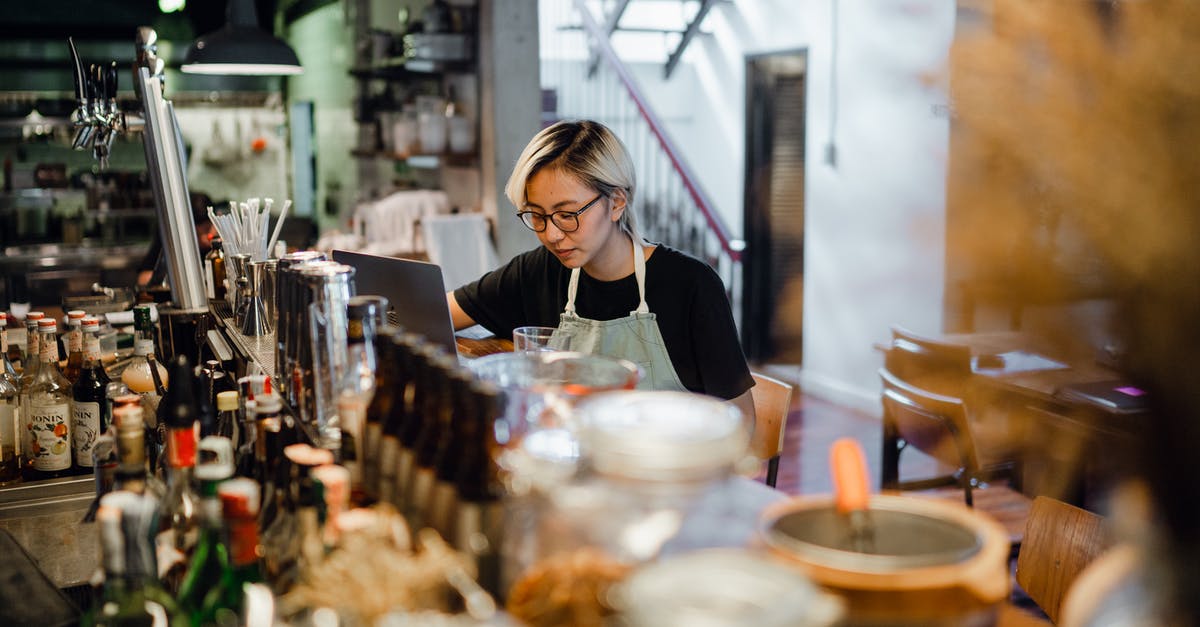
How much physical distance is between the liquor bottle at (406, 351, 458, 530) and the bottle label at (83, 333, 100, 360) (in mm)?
1200

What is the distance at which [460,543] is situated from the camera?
870 millimetres

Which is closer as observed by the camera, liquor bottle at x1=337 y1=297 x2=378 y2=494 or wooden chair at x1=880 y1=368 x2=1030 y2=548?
liquor bottle at x1=337 y1=297 x2=378 y2=494

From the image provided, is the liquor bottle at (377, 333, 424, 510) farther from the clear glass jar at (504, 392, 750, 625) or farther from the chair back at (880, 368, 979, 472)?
the chair back at (880, 368, 979, 472)

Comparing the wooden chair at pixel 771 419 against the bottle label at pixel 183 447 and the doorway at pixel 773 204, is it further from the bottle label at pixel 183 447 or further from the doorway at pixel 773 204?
the doorway at pixel 773 204

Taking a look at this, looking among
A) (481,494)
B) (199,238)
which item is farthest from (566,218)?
(199,238)

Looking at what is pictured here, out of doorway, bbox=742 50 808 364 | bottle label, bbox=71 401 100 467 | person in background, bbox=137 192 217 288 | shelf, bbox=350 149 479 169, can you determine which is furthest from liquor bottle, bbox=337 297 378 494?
doorway, bbox=742 50 808 364

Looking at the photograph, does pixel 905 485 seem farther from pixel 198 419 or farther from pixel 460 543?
pixel 460 543

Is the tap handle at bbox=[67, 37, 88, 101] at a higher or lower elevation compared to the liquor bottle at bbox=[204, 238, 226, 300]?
higher

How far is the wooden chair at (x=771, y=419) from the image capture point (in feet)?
7.41

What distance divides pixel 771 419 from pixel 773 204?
15.2 feet

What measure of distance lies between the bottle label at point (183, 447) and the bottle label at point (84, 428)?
85 centimetres

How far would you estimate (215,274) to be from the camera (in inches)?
104

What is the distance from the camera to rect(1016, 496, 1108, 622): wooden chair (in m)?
1.63

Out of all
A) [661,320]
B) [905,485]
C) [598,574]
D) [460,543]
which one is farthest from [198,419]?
[905,485]
